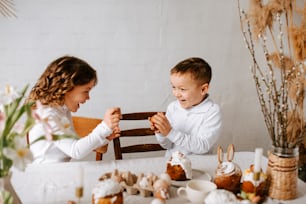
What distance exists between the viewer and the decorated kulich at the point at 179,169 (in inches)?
64.2

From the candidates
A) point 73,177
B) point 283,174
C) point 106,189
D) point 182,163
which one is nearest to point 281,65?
point 283,174

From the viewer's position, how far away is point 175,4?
2.62m

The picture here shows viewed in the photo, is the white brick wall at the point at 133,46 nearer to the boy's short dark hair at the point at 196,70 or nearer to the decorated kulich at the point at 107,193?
the boy's short dark hair at the point at 196,70

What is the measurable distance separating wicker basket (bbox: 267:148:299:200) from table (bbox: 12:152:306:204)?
0.10 feet

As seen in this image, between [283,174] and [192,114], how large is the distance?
2.43 feet

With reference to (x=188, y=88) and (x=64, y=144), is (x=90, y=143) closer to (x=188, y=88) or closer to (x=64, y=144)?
(x=64, y=144)

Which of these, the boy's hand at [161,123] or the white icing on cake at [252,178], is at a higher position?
the boy's hand at [161,123]

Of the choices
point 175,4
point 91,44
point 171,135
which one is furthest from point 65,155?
point 175,4

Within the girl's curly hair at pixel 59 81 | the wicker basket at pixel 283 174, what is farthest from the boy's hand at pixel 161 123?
the wicker basket at pixel 283 174

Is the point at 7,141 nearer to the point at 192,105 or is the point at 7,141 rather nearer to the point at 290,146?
the point at 290,146

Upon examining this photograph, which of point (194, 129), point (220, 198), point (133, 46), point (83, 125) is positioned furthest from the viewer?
point (133, 46)

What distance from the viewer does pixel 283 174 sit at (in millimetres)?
1521

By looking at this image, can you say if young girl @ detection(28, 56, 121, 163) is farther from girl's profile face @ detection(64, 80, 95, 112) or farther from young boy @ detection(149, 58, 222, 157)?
young boy @ detection(149, 58, 222, 157)

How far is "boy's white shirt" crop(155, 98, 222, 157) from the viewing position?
1.98 metres
